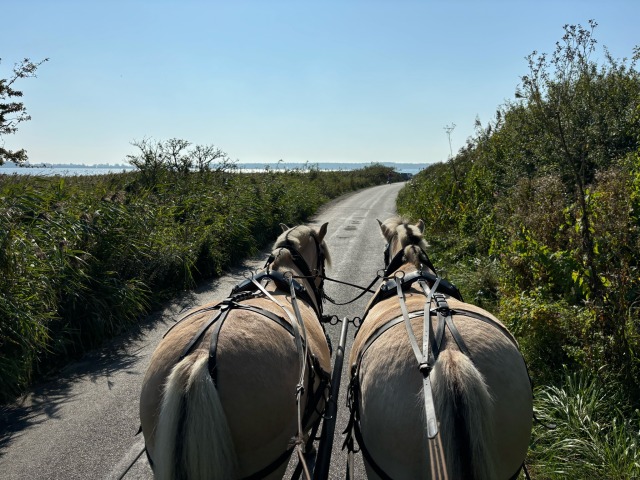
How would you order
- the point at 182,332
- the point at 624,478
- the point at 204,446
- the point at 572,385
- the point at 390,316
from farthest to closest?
the point at 572,385
the point at 624,478
the point at 390,316
the point at 182,332
the point at 204,446

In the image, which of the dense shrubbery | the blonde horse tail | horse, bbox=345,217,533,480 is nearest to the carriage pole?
horse, bbox=345,217,533,480

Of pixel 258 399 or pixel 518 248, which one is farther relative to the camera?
pixel 518 248

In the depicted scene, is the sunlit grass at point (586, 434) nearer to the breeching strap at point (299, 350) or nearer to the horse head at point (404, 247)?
the horse head at point (404, 247)

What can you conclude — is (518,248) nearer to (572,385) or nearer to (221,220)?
(572,385)

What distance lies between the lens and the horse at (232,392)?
2.14 metres

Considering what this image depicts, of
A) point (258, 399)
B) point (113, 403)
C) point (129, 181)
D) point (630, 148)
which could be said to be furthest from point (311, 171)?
point (258, 399)

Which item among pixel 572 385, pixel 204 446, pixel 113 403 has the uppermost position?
pixel 204 446

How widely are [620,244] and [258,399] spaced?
3635mm

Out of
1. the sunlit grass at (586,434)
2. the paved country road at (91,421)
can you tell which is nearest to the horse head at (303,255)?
the paved country road at (91,421)

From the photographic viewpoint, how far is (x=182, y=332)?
259 cm

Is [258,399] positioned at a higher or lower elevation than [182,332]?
lower

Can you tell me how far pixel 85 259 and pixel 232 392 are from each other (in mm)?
5580

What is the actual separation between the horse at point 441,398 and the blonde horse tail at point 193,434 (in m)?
0.70

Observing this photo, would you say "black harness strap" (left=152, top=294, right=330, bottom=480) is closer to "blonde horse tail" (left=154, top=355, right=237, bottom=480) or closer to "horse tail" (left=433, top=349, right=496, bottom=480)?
"blonde horse tail" (left=154, top=355, right=237, bottom=480)
